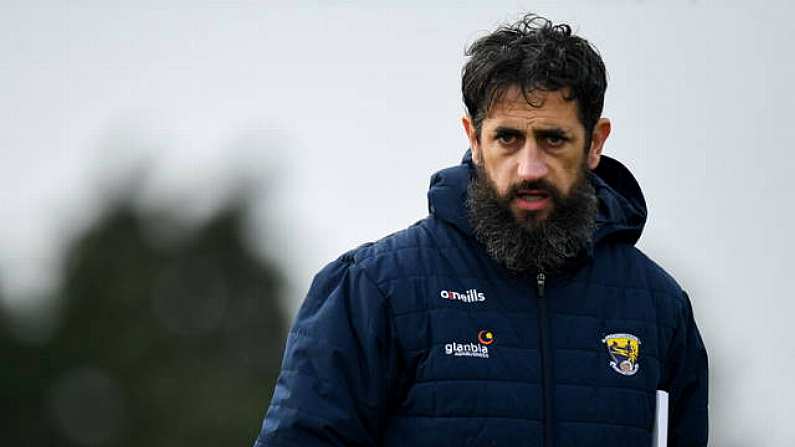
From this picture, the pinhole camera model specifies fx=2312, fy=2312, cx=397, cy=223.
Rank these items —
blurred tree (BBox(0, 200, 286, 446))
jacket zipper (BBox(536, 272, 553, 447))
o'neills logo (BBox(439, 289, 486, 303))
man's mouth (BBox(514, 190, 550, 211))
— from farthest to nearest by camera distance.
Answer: blurred tree (BBox(0, 200, 286, 446)) → man's mouth (BBox(514, 190, 550, 211)) → o'neills logo (BBox(439, 289, 486, 303)) → jacket zipper (BBox(536, 272, 553, 447))

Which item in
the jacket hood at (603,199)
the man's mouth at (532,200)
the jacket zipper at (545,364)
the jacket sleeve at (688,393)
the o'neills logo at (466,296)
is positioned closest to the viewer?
the jacket zipper at (545,364)

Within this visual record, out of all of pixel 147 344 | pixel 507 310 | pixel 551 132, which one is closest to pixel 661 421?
pixel 507 310

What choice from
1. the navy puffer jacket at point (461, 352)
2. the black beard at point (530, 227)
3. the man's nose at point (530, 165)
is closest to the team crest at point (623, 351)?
the navy puffer jacket at point (461, 352)

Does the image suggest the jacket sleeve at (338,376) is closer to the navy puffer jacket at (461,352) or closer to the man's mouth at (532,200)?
the navy puffer jacket at (461,352)

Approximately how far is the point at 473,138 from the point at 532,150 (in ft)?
0.94

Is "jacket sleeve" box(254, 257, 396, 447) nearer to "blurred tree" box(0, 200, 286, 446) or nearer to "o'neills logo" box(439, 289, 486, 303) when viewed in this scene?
"o'neills logo" box(439, 289, 486, 303)

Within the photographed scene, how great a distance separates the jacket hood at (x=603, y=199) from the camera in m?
7.48

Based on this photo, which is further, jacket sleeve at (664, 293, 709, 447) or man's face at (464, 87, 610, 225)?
jacket sleeve at (664, 293, 709, 447)

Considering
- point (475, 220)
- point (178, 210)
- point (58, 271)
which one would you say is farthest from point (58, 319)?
point (475, 220)

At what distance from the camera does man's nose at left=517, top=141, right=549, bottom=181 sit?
7270 mm

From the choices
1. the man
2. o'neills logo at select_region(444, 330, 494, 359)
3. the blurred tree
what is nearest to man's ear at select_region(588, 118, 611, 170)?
the man

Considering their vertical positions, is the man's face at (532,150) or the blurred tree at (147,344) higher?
the man's face at (532,150)

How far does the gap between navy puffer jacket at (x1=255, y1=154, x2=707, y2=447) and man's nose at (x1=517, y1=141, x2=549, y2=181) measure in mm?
275

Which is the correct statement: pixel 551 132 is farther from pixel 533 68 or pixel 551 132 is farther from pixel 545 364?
pixel 545 364
